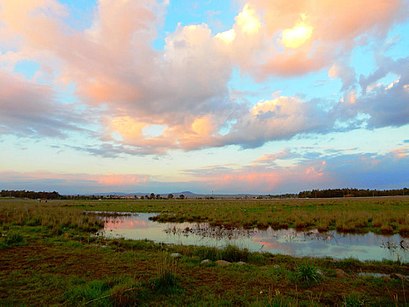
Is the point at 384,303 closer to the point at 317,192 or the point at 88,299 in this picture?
the point at 88,299

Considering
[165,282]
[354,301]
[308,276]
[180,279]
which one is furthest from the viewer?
[308,276]

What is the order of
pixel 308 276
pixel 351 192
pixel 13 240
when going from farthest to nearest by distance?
1. pixel 351 192
2. pixel 13 240
3. pixel 308 276

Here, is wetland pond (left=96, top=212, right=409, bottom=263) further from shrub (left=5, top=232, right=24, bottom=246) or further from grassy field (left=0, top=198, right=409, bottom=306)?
shrub (left=5, top=232, right=24, bottom=246)

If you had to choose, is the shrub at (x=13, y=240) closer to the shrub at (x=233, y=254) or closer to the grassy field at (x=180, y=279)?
the grassy field at (x=180, y=279)

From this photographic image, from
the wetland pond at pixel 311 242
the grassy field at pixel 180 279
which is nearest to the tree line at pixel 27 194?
the wetland pond at pixel 311 242

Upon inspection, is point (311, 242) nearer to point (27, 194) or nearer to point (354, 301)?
point (354, 301)

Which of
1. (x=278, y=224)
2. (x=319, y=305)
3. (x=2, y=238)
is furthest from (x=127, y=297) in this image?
(x=278, y=224)

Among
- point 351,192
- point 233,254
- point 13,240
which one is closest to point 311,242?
point 233,254

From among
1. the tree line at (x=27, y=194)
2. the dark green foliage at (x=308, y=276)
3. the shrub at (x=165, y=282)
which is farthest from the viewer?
the tree line at (x=27, y=194)

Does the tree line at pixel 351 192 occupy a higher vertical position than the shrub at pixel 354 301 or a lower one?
higher

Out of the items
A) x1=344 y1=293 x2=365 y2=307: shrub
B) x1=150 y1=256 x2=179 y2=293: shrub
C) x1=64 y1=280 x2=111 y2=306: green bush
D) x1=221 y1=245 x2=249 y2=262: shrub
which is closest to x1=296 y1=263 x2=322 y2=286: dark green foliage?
x1=344 y1=293 x2=365 y2=307: shrub

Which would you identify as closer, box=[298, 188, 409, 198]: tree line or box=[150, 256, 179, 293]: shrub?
box=[150, 256, 179, 293]: shrub

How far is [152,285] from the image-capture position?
848 cm

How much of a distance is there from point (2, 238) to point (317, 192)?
519 feet
